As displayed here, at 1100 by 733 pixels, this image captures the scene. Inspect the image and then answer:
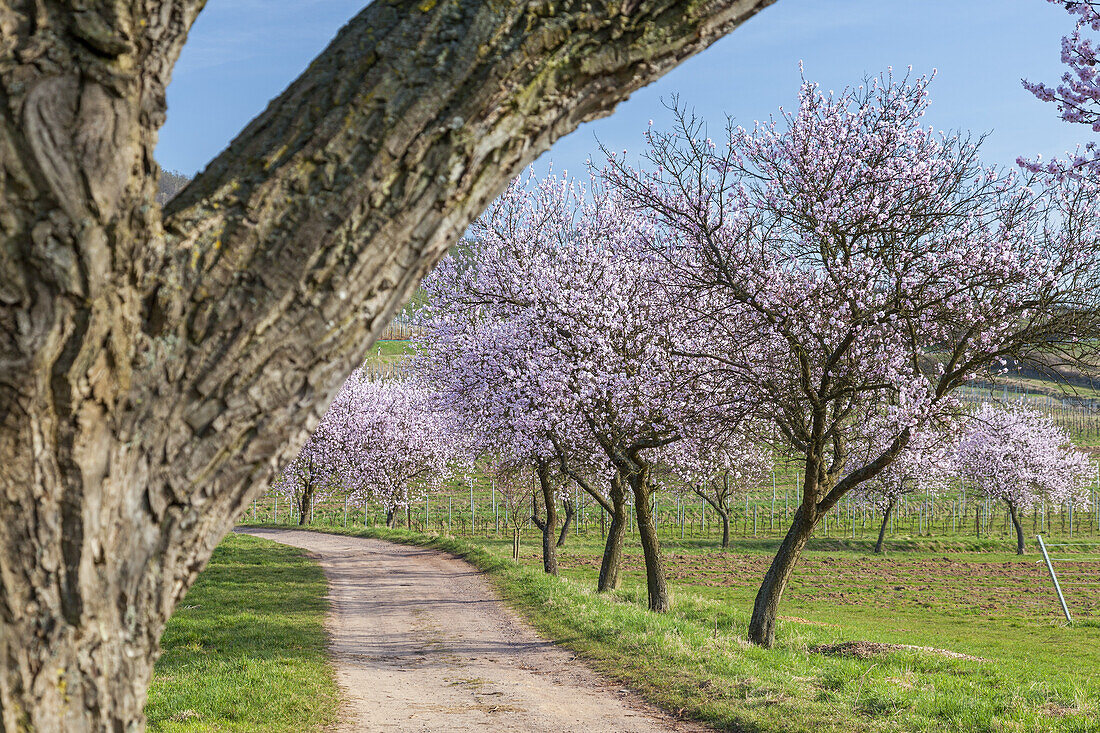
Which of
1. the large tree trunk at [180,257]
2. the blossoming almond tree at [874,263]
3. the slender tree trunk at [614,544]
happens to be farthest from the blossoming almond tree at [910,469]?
the large tree trunk at [180,257]

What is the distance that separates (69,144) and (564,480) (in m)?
22.7

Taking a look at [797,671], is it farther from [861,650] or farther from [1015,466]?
[1015,466]

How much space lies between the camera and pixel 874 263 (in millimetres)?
11320

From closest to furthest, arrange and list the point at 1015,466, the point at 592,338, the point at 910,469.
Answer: the point at 592,338
the point at 910,469
the point at 1015,466

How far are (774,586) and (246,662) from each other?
779 centimetres

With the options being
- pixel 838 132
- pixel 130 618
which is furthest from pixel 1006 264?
pixel 130 618

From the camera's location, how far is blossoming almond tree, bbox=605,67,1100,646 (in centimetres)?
1108

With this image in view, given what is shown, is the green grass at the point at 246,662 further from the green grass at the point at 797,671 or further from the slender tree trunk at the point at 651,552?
the slender tree trunk at the point at 651,552

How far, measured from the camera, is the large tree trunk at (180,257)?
6.04 ft

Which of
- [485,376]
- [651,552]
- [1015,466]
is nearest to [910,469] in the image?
[1015,466]

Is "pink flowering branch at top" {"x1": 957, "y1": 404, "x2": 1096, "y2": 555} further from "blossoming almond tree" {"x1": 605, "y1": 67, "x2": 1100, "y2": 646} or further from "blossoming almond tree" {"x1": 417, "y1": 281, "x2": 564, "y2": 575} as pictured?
"blossoming almond tree" {"x1": 605, "y1": 67, "x2": 1100, "y2": 646}

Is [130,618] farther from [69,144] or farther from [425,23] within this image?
[425,23]

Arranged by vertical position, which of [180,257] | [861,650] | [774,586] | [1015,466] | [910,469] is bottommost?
[861,650]

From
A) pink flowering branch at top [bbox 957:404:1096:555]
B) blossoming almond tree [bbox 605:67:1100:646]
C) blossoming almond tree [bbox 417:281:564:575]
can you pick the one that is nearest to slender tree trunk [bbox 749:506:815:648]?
blossoming almond tree [bbox 605:67:1100:646]
